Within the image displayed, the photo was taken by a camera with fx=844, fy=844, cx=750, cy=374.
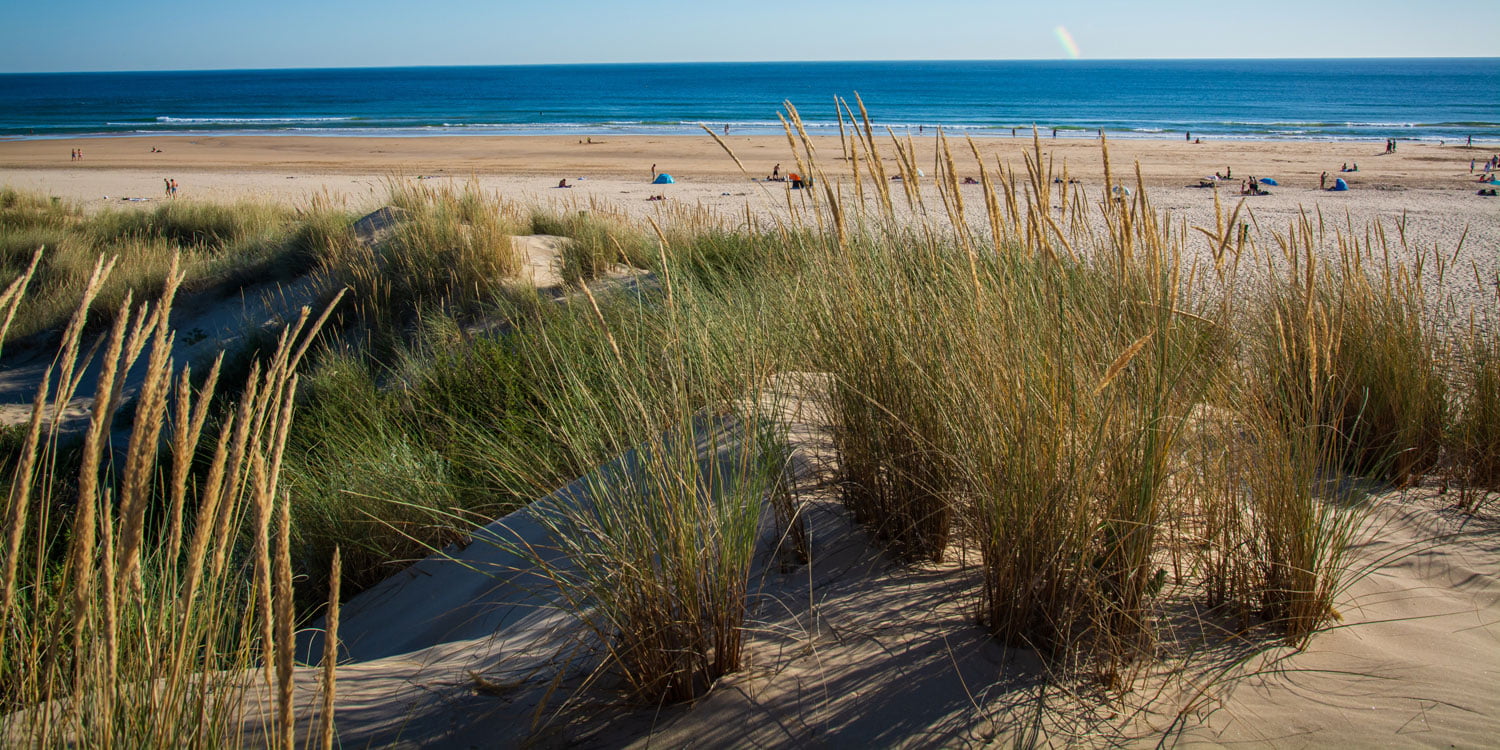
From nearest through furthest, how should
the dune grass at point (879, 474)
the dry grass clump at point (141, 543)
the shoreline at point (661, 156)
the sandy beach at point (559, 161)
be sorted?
the dry grass clump at point (141, 543) → the dune grass at point (879, 474) → the sandy beach at point (559, 161) → the shoreline at point (661, 156)

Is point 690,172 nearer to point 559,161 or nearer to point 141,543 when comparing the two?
point 559,161

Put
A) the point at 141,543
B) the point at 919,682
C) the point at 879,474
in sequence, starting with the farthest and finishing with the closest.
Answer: the point at 879,474 → the point at 919,682 → the point at 141,543

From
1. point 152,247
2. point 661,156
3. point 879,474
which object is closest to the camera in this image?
point 879,474

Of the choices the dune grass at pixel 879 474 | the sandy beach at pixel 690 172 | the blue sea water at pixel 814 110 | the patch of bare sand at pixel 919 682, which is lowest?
the patch of bare sand at pixel 919 682

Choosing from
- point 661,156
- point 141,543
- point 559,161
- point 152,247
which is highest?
point 661,156

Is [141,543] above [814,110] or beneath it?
beneath

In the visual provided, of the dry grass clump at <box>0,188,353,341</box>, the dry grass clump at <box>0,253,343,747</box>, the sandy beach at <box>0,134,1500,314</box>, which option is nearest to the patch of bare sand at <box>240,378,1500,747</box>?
the dry grass clump at <box>0,253,343,747</box>

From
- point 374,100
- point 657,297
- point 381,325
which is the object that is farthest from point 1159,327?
point 374,100

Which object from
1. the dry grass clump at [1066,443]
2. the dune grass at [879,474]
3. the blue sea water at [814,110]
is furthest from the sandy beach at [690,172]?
the dry grass clump at [1066,443]

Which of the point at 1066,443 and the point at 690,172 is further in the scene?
the point at 690,172

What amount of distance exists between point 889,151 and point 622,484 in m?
25.1

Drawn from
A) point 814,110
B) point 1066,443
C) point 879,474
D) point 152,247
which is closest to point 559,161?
point 152,247

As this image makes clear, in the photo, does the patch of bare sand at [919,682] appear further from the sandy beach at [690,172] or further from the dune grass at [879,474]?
the sandy beach at [690,172]

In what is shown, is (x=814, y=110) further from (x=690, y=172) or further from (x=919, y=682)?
(x=919, y=682)
